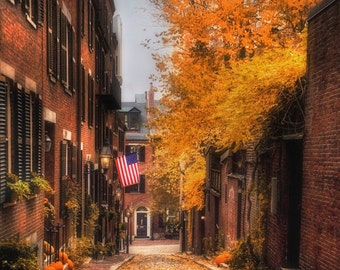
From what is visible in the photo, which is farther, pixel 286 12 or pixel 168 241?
pixel 168 241

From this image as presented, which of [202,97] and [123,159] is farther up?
[202,97]

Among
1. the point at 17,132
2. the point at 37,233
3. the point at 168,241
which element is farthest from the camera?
the point at 168,241

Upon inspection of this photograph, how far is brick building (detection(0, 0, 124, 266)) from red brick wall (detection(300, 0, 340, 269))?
16.5 ft

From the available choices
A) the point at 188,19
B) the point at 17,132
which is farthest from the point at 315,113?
the point at 188,19

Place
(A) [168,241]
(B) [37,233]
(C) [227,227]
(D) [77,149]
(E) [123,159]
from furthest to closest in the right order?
(A) [168,241] < (E) [123,159] < (C) [227,227] < (D) [77,149] < (B) [37,233]

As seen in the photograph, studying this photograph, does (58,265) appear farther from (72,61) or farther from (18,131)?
(72,61)

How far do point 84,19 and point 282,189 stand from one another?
1075cm

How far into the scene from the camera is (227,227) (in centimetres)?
2005

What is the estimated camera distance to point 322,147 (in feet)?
29.4

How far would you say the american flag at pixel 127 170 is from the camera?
72.2 ft

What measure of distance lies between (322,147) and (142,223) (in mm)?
44710

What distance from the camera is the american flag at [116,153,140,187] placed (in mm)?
22016

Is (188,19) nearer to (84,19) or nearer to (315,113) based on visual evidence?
(84,19)

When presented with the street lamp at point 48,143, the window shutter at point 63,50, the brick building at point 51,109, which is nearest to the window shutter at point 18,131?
the brick building at point 51,109
